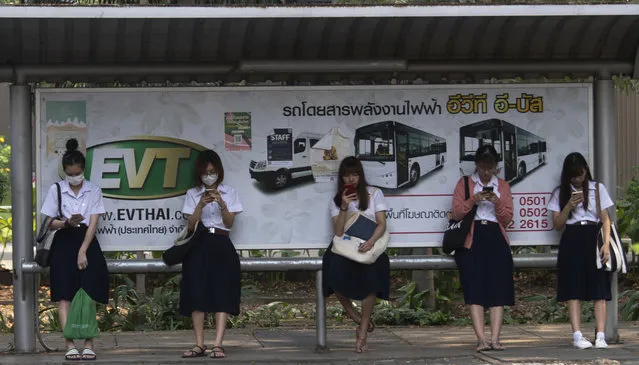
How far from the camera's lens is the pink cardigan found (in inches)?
341

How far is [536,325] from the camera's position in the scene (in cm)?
1143

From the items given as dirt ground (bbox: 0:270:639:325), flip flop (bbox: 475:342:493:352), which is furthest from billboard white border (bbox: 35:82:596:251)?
dirt ground (bbox: 0:270:639:325)

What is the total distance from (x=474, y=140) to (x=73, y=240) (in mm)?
3445

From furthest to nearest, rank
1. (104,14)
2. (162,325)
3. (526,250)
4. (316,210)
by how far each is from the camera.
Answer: (526,250)
(162,325)
(316,210)
(104,14)

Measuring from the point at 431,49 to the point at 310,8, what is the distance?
1.35 meters

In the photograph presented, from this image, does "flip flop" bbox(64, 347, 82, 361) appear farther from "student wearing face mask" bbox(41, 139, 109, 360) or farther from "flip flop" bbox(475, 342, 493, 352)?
"flip flop" bbox(475, 342, 493, 352)

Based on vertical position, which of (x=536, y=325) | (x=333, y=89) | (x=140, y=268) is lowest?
(x=536, y=325)

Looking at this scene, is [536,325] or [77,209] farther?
[536,325]

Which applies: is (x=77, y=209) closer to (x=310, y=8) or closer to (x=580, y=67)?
(x=310, y=8)

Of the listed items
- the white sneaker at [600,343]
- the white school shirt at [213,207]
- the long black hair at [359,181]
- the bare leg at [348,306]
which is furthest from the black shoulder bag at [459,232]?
the white school shirt at [213,207]

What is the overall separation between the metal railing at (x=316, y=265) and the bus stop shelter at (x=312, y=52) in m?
0.05

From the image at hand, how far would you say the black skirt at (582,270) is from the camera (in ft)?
28.8

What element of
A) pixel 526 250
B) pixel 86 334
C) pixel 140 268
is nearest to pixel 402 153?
pixel 140 268

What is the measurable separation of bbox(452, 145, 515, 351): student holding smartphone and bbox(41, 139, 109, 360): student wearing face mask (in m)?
2.94
